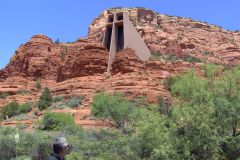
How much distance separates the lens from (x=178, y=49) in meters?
76.6

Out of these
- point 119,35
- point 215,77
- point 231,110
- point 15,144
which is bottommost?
point 15,144

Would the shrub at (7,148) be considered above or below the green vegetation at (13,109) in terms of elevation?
below

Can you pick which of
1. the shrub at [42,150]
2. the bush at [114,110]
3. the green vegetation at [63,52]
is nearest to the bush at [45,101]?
the bush at [114,110]

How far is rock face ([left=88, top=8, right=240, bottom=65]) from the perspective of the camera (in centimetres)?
7853

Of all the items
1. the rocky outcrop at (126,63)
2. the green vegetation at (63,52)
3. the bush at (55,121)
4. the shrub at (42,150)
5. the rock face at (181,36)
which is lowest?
the shrub at (42,150)

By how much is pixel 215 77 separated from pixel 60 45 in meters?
48.6

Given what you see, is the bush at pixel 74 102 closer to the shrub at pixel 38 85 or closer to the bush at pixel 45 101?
the bush at pixel 45 101

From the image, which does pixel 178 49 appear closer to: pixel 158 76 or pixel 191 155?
pixel 158 76

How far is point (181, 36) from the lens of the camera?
8912 centimetres

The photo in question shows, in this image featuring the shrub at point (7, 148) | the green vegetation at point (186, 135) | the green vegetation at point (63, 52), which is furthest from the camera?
the green vegetation at point (63, 52)

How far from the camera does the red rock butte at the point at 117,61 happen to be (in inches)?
1832

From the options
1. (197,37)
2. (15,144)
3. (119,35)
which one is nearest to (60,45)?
(119,35)

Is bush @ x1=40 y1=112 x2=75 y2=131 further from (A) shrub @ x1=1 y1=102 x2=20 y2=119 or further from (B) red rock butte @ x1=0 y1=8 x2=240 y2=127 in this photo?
(A) shrub @ x1=1 y1=102 x2=20 y2=119

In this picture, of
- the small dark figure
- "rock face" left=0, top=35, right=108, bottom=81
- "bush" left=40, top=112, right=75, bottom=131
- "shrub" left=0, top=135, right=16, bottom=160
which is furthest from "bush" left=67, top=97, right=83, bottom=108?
the small dark figure
